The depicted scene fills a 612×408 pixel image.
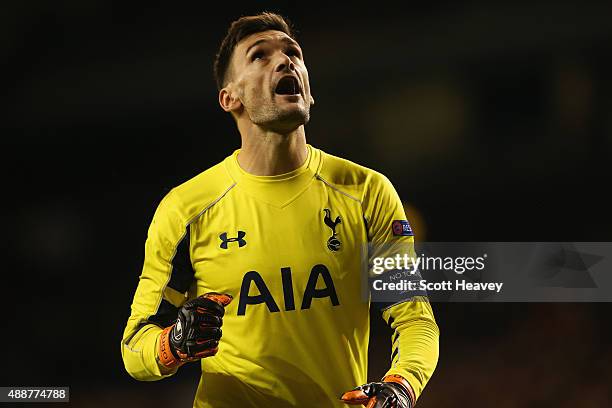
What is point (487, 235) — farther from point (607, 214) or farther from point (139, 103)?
point (139, 103)

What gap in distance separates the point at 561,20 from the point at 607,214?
70cm

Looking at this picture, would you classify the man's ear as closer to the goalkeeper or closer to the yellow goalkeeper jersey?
the goalkeeper

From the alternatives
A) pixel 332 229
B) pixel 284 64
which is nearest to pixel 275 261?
pixel 332 229

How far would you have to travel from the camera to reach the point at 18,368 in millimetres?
3027

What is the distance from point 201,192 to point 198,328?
509 mm

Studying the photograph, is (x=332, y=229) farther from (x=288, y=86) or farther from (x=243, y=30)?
(x=243, y=30)

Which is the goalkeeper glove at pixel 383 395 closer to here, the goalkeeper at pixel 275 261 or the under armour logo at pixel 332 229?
the goalkeeper at pixel 275 261

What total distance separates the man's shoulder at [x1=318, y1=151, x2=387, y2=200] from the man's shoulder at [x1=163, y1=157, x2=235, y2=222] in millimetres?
275

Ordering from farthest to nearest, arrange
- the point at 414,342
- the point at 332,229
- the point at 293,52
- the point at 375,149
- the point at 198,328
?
the point at 375,149, the point at 293,52, the point at 332,229, the point at 414,342, the point at 198,328

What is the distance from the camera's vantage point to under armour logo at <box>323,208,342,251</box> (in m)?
2.34

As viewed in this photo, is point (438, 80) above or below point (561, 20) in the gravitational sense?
below

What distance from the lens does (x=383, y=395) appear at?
6.70ft

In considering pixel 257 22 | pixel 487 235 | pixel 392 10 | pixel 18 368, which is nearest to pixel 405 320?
pixel 487 235

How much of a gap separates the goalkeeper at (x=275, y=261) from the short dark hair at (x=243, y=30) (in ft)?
0.03
